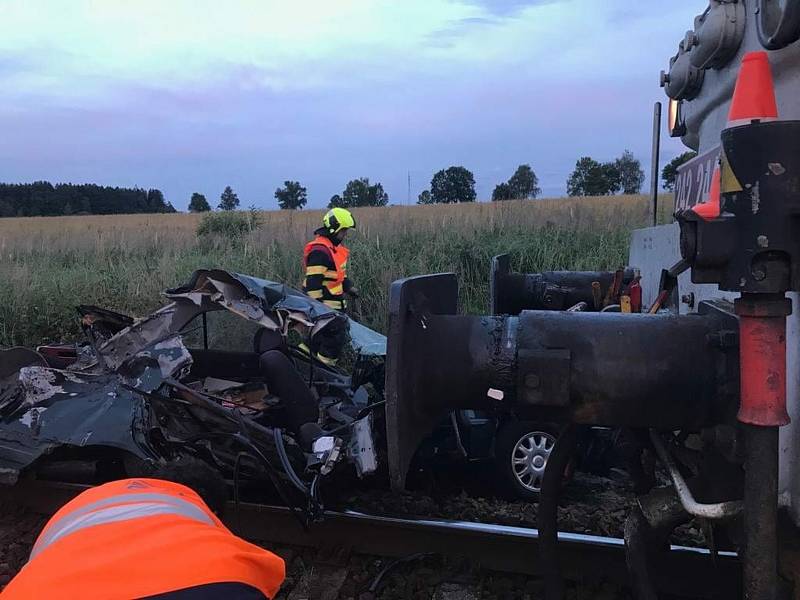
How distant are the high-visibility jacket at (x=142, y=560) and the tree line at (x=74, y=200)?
5209 cm

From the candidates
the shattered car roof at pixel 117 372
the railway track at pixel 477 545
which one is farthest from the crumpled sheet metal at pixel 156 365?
the railway track at pixel 477 545

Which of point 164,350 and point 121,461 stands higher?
point 164,350

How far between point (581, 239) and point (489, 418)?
22.4 ft

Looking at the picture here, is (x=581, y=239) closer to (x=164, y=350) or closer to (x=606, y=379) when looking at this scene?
(x=164, y=350)

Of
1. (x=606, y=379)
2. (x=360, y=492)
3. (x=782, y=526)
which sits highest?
(x=606, y=379)

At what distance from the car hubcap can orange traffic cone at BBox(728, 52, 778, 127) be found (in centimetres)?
323

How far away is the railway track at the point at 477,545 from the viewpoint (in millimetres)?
3076

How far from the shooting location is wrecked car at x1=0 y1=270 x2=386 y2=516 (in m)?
3.88

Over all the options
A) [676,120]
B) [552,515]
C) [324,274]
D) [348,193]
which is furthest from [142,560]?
[348,193]

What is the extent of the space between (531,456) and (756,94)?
3.35 metres

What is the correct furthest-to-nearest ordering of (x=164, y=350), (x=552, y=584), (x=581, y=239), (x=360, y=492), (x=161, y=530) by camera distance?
(x=581, y=239)
(x=360, y=492)
(x=164, y=350)
(x=552, y=584)
(x=161, y=530)

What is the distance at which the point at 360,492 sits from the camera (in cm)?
461

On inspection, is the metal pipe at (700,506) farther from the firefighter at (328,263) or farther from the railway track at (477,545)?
the firefighter at (328,263)

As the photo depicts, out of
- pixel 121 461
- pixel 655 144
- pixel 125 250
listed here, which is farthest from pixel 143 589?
pixel 125 250
